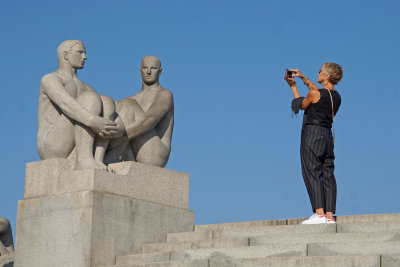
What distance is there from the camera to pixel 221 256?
9.54 meters

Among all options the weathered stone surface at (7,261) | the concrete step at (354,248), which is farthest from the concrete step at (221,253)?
the weathered stone surface at (7,261)

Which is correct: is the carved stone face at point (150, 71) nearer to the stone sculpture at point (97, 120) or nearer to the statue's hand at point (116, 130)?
the stone sculpture at point (97, 120)

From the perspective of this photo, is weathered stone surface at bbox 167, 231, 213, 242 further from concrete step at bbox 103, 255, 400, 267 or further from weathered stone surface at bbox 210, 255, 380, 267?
weathered stone surface at bbox 210, 255, 380, 267

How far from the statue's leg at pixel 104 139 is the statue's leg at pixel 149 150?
0.65 metres

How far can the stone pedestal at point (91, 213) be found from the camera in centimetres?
1061

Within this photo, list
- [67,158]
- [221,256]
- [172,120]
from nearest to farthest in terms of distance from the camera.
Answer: [221,256], [67,158], [172,120]

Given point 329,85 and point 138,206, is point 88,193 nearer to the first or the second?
point 138,206

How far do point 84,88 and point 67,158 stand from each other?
1.09m

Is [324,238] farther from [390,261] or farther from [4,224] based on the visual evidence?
[4,224]

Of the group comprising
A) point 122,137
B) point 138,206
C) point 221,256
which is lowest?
point 221,256

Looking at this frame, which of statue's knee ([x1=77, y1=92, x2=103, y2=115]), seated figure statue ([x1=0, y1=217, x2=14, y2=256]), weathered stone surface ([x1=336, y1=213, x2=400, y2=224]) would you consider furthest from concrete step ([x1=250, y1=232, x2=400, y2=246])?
seated figure statue ([x1=0, y1=217, x2=14, y2=256])

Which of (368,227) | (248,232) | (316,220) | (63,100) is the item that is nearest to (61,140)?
(63,100)

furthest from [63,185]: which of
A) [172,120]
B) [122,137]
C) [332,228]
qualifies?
[332,228]

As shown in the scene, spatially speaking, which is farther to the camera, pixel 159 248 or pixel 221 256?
pixel 159 248
